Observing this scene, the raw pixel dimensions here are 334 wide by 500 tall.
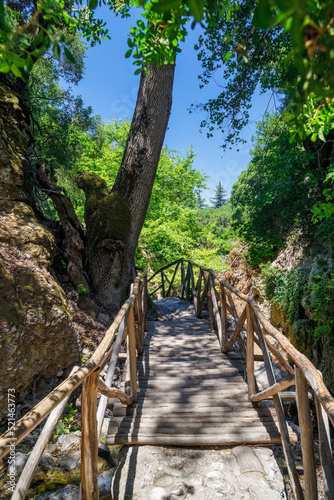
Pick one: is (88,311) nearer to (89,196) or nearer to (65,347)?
(65,347)

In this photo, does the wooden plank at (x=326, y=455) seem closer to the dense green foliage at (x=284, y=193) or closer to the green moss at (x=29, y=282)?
the green moss at (x=29, y=282)

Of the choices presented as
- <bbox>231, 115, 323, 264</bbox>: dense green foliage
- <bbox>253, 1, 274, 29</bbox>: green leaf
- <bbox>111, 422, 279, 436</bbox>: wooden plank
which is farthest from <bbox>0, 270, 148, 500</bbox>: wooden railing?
<bbox>231, 115, 323, 264</bbox>: dense green foliage

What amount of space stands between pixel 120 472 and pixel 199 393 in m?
1.25

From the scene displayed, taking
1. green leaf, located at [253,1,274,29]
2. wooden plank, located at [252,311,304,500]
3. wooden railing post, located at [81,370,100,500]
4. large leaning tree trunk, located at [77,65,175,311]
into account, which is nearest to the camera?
green leaf, located at [253,1,274,29]

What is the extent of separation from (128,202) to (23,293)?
276 centimetres

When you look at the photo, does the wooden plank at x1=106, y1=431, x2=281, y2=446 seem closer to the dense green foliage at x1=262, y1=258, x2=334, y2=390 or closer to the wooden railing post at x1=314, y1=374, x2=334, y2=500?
the wooden railing post at x1=314, y1=374, x2=334, y2=500

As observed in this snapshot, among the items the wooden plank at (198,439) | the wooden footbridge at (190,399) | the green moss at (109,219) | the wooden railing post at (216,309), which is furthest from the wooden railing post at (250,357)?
the green moss at (109,219)

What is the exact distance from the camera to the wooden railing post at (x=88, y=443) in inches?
60.6

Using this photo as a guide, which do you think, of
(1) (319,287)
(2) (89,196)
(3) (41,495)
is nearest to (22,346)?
(3) (41,495)

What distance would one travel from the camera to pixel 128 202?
5.31m

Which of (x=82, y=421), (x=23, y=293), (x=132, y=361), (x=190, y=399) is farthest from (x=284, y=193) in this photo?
(x=82, y=421)

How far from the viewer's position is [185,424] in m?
2.62

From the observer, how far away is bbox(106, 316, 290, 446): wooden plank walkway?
2443 millimetres

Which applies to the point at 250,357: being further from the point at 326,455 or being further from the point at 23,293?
the point at 23,293
